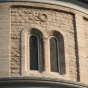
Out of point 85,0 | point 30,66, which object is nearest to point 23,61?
point 30,66

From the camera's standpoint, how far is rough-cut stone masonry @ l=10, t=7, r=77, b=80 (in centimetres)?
1712

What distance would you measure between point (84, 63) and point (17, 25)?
359 cm

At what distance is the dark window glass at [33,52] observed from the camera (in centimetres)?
1706

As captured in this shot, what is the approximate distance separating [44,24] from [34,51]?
1341 mm

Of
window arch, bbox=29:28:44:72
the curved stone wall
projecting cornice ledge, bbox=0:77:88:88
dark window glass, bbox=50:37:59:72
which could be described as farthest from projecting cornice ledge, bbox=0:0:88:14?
projecting cornice ledge, bbox=0:77:88:88

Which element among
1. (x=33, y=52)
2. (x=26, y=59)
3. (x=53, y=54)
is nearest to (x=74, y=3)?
(x=53, y=54)

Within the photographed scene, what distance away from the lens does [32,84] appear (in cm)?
1556

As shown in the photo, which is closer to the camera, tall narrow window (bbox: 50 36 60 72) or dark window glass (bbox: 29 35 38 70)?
dark window glass (bbox: 29 35 38 70)

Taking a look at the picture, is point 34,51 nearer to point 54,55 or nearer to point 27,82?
point 54,55

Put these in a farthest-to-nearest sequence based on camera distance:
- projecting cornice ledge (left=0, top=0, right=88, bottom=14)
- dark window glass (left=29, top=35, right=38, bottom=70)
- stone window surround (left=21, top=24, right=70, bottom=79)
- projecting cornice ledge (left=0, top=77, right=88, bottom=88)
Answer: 1. projecting cornice ledge (left=0, top=0, right=88, bottom=14)
2. dark window glass (left=29, top=35, right=38, bottom=70)
3. stone window surround (left=21, top=24, right=70, bottom=79)
4. projecting cornice ledge (left=0, top=77, right=88, bottom=88)

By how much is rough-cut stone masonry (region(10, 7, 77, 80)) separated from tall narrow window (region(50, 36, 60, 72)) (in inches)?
17.7

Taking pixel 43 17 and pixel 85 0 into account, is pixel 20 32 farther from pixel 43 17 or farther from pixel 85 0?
pixel 85 0

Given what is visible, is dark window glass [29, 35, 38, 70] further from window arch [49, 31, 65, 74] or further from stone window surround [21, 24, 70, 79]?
window arch [49, 31, 65, 74]

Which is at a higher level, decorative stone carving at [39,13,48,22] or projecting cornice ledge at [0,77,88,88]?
decorative stone carving at [39,13,48,22]
